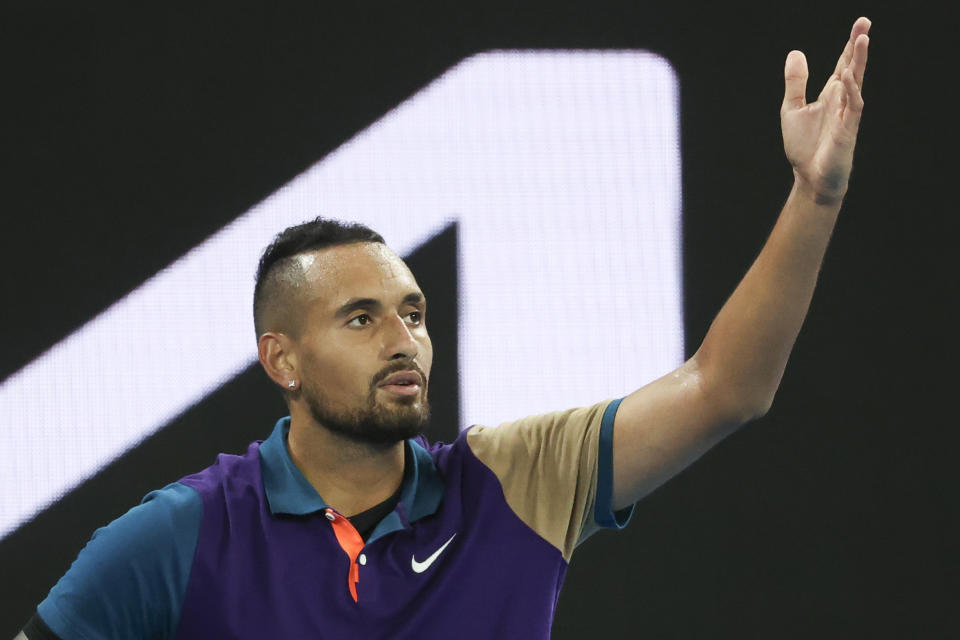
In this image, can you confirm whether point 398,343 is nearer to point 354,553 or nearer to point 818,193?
point 354,553

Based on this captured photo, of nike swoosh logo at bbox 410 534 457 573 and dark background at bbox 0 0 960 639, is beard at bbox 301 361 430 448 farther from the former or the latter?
dark background at bbox 0 0 960 639

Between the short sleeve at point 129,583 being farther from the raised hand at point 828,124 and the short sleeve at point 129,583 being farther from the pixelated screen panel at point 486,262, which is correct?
the pixelated screen panel at point 486,262

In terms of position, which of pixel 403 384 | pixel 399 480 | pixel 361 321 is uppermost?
pixel 361 321

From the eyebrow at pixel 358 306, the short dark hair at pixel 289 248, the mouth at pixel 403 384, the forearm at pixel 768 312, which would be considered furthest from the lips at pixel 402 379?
the forearm at pixel 768 312

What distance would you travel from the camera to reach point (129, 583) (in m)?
1.49

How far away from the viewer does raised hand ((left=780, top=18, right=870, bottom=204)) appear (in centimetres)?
132

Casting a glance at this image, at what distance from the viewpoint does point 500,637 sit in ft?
5.06

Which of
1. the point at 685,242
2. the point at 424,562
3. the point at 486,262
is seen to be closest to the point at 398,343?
the point at 424,562

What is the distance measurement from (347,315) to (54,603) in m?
0.53

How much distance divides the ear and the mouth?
0.60 feet

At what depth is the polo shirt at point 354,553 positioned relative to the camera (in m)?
1.50

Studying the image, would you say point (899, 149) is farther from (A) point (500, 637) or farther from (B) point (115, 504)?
(B) point (115, 504)

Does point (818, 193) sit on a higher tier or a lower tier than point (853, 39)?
lower

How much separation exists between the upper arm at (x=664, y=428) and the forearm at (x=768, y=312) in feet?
0.05
